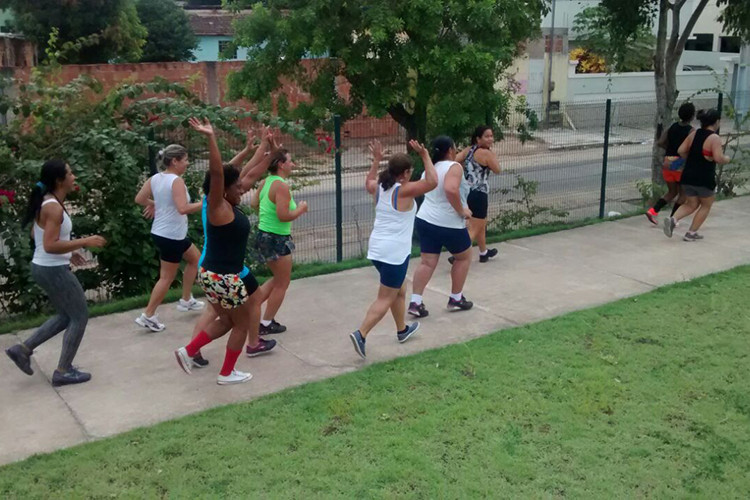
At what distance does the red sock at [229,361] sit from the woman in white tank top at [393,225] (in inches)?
36.2

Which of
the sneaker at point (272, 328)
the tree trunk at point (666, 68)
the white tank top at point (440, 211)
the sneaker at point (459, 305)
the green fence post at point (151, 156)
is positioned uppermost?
the tree trunk at point (666, 68)

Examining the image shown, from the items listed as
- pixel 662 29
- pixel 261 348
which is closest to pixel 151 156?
pixel 261 348

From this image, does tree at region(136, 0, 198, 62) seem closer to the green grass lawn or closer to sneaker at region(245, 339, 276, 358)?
sneaker at region(245, 339, 276, 358)

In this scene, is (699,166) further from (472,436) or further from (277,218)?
(472,436)

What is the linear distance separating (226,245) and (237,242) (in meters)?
0.08

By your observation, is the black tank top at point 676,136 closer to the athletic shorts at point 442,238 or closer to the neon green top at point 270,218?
the athletic shorts at point 442,238

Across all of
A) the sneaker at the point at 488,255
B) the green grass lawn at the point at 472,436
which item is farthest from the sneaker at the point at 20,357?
the sneaker at the point at 488,255

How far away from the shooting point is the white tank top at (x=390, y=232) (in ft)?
19.5

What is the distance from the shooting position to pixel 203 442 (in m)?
4.70

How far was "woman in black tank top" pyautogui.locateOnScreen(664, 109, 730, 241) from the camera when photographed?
9414 millimetres

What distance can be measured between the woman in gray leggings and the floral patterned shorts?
78cm

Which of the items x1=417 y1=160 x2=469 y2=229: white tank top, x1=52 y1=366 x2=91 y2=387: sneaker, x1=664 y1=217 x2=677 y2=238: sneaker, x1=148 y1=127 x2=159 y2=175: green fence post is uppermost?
x1=148 y1=127 x2=159 y2=175: green fence post

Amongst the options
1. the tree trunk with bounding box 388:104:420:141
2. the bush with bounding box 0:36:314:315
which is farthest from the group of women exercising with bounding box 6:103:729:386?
the tree trunk with bounding box 388:104:420:141

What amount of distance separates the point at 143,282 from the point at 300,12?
3.94 meters
